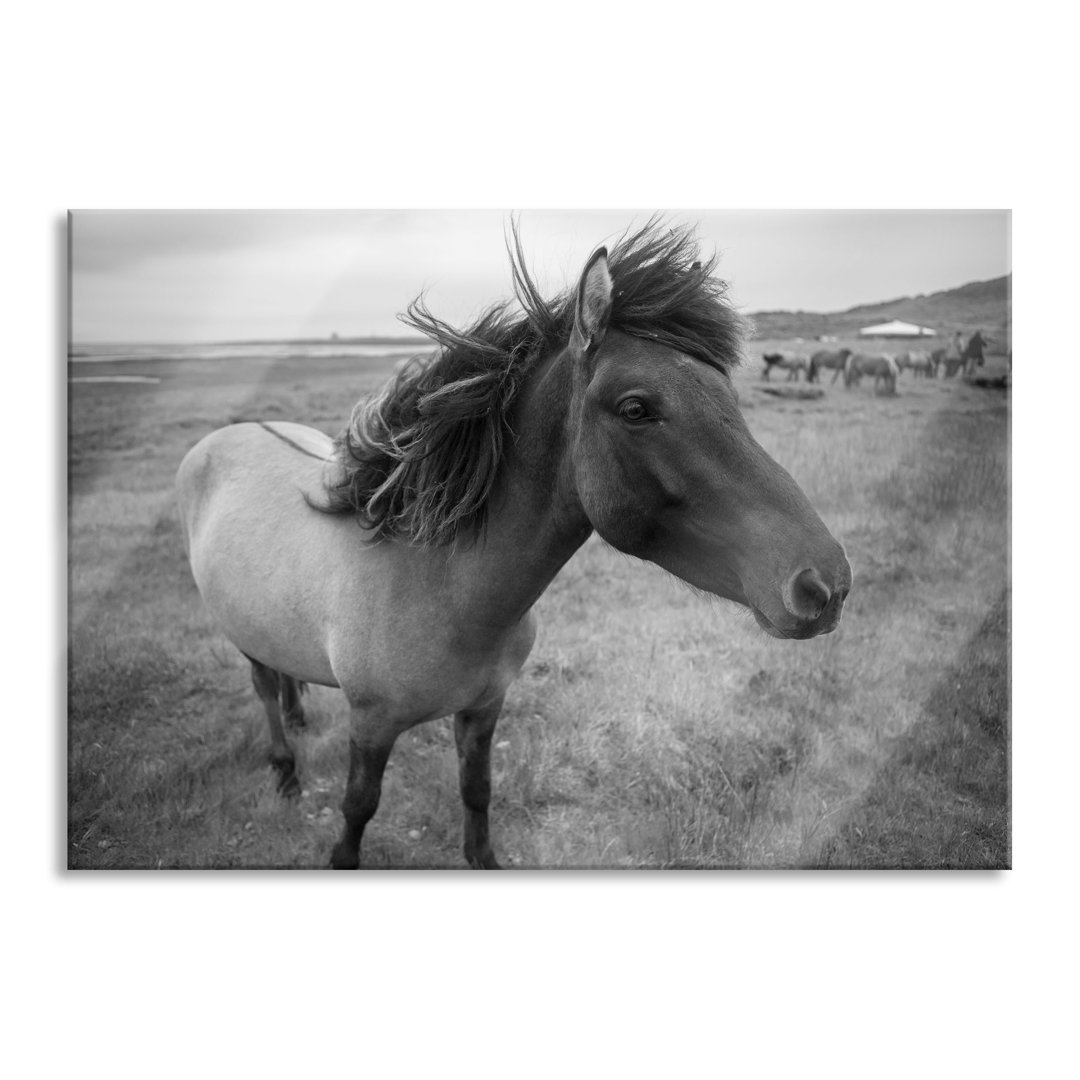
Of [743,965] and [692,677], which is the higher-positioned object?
[692,677]

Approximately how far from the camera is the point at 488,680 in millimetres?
2078

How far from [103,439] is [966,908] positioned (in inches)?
102

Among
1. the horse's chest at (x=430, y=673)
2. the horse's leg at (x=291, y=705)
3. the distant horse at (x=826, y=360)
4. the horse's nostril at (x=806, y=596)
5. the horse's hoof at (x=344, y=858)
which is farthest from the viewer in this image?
the horse's leg at (x=291, y=705)

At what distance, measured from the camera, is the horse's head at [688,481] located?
1.66 meters

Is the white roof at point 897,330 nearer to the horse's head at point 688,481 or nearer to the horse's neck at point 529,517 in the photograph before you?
the horse's head at point 688,481

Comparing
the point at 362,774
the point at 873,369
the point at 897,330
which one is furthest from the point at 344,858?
the point at 897,330

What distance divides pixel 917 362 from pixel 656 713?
3.74 ft

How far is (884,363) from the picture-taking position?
244cm

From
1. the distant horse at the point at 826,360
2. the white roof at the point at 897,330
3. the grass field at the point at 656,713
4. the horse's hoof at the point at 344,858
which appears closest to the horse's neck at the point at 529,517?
the grass field at the point at 656,713

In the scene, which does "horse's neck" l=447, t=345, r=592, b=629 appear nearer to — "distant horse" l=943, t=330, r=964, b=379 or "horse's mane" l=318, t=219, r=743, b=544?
"horse's mane" l=318, t=219, r=743, b=544
